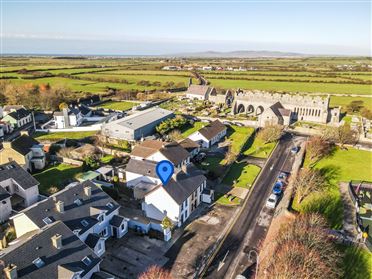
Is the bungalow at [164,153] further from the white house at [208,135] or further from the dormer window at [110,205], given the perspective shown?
the dormer window at [110,205]

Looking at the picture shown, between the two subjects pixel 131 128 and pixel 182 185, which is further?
pixel 131 128

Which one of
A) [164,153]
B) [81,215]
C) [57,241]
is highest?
[164,153]

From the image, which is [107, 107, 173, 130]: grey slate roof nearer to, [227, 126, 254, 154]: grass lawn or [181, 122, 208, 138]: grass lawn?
[181, 122, 208, 138]: grass lawn

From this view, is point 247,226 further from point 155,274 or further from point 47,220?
point 47,220

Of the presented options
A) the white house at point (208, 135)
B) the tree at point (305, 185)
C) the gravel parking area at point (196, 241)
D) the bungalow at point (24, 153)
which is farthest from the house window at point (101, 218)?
the white house at point (208, 135)

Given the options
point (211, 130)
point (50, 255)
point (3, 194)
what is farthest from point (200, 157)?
point (50, 255)

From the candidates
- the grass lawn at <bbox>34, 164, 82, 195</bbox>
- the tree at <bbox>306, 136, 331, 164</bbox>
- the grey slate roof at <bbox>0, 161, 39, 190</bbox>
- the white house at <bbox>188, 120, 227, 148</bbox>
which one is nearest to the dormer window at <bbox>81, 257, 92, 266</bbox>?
the grey slate roof at <bbox>0, 161, 39, 190</bbox>
